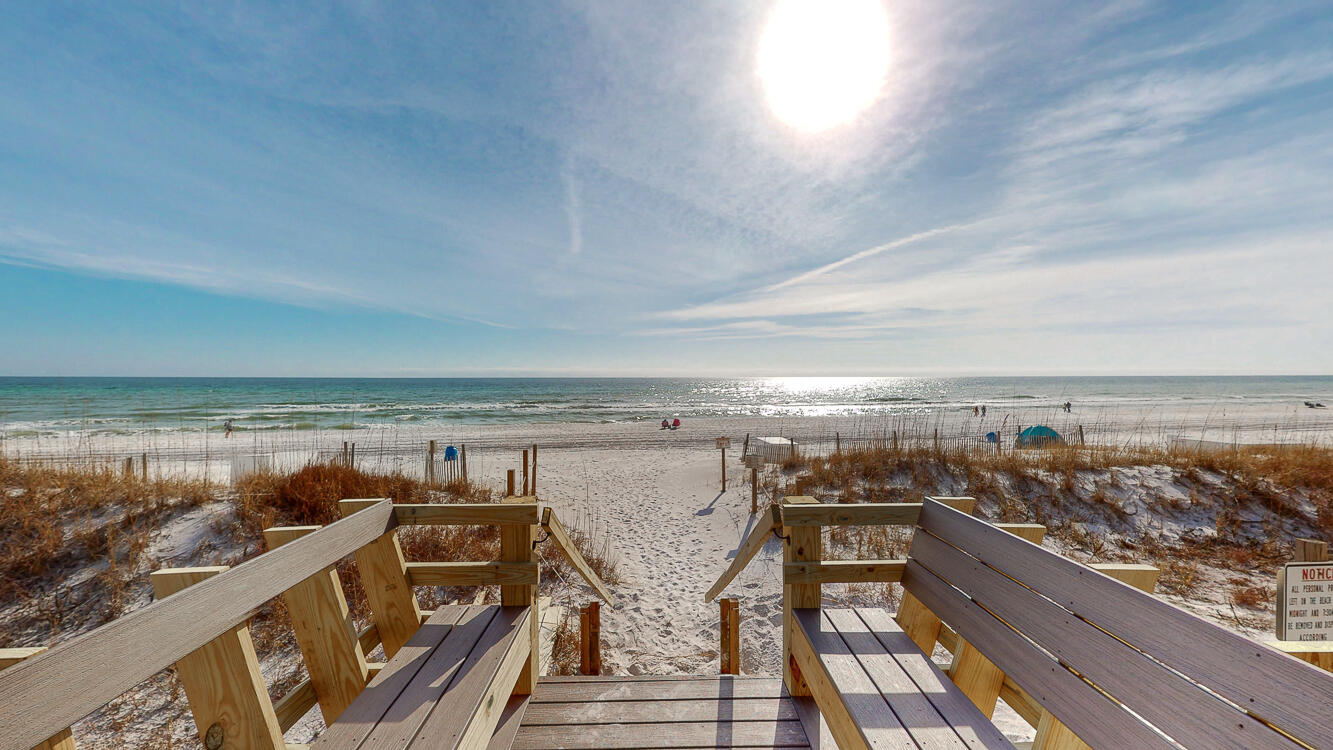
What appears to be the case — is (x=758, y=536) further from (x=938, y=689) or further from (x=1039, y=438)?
(x=1039, y=438)

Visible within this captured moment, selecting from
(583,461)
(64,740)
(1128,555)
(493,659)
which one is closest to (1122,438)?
(1128,555)

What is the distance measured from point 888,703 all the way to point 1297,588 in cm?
265

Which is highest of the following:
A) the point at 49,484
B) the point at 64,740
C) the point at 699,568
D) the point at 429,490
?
the point at 64,740

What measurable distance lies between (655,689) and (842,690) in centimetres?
136

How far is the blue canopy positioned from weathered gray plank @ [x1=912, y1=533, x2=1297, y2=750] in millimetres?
15347

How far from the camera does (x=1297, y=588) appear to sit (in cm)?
267

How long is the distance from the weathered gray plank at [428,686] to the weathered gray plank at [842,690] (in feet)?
6.23

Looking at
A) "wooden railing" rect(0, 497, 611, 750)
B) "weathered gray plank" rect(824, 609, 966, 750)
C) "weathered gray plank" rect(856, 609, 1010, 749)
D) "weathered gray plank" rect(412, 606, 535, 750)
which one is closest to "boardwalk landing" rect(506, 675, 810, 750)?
"wooden railing" rect(0, 497, 611, 750)

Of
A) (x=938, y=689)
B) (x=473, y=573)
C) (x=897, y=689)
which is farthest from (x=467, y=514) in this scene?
(x=938, y=689)

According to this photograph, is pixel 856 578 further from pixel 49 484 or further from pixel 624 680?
pixel 49 484

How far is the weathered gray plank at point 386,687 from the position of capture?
1966mm

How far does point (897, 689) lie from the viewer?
2.27 m

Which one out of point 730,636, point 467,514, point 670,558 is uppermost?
point 467,514

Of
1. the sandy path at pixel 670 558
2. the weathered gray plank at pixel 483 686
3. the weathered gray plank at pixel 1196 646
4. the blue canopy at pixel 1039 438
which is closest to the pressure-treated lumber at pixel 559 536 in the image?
the weathered gray plank at pixel 483 686
